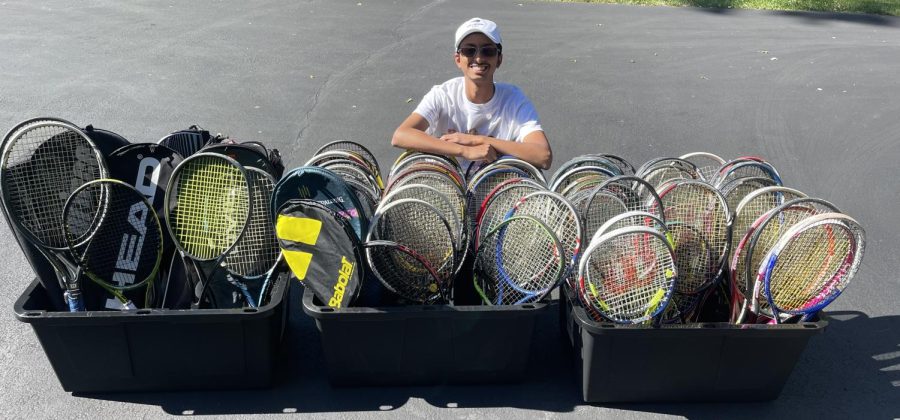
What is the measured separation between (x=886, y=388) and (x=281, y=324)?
311 centimetres

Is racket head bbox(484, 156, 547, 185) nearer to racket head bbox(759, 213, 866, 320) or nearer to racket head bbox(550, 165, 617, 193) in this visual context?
racket head bbox(550, 165, 617, 193)

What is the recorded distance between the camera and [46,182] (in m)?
3.22

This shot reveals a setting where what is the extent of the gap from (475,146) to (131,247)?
6.26ft

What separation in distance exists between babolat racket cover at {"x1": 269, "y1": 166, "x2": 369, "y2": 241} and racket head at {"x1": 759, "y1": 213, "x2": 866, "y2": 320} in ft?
6.10

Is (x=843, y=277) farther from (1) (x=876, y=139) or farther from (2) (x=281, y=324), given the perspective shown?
(1) (x=876, y=139)

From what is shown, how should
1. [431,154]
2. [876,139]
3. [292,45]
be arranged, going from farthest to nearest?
[292,45]
[876,139]
[431,154]

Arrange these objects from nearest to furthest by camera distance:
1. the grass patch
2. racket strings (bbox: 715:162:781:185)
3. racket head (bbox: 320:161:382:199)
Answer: racket head (bbox: 320:161:382:199) → racket strings (bbox: 715:162:781:185) → the grass patch

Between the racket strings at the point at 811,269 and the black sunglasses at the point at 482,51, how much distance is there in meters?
1.94

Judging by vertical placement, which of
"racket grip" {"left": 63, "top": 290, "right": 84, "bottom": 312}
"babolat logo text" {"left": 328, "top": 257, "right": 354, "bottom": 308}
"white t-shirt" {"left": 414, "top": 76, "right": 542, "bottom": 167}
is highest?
"white t-shirt" {"left": 414, "top": 76, "right": 542, "bottom": 167}

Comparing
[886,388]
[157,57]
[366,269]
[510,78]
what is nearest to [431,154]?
[366,269]

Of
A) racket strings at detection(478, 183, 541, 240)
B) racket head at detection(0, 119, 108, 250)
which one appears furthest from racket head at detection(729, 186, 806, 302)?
racket head at detection(0, 119, 108, 250)

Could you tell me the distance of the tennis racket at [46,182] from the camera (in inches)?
124

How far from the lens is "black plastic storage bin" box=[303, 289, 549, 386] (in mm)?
3139

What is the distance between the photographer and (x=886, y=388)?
3570 millimetres
